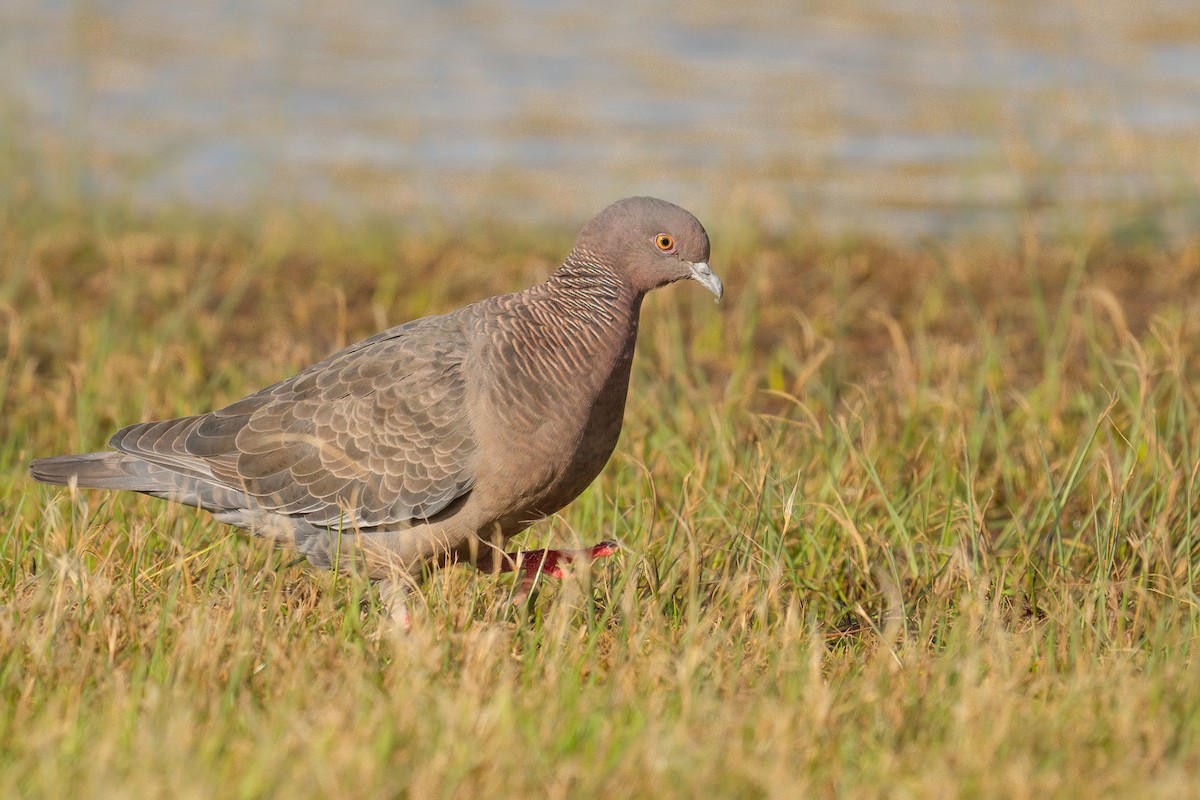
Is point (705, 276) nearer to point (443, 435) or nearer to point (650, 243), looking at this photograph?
point (650, 243)

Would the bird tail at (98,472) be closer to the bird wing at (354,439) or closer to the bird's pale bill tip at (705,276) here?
the bird wing at (354,439)

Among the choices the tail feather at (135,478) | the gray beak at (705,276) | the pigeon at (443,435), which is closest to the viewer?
the pigeon at (443,435)

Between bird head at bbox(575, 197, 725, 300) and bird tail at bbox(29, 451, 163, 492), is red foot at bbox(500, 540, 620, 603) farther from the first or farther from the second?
bird tail at bbox(29, 451, 163, 492)

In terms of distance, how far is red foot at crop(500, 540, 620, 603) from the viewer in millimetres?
4248

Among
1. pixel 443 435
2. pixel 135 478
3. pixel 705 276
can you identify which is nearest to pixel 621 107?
pixel 705 276

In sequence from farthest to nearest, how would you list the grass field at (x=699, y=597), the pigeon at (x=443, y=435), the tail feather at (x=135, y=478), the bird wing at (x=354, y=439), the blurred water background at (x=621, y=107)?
the blurred water background at (x=621, y=107), the tail feather at (x=135, y=478), the bird wing at (x=354, y=439), the pigeon at (x=443, y=435), the grass field at (x=699, y=597)

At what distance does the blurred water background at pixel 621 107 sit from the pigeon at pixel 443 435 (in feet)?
13.6

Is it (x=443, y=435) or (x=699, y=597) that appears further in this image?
(x=443, y=435)

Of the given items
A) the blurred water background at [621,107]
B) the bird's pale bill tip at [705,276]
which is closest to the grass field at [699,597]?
the bird's pale bill tip at [705,276]

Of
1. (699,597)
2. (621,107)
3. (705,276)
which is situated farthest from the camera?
(621,107)

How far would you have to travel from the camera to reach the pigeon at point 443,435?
4.22 m

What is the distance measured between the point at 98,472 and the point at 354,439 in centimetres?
79

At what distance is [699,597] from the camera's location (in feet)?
13.5

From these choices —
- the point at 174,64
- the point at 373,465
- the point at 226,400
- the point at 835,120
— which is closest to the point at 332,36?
the point at 174,64
